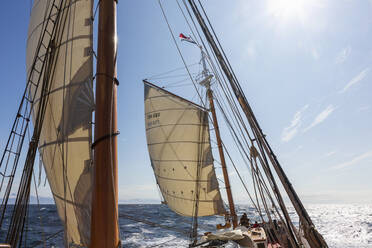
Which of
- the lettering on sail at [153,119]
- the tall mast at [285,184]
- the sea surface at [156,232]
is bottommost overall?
the sea surface at [156,232]

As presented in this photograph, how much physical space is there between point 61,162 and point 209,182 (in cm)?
1341

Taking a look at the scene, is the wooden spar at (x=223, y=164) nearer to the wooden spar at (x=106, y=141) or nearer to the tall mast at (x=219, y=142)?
the tall mast at (x=219, y=142)

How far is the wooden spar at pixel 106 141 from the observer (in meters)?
2.46

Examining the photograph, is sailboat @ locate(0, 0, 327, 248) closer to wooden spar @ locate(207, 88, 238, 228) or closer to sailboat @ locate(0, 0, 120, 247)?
sailboat @ locate(0, 0, 120, 247)

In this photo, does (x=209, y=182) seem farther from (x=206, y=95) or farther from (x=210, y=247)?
(x=210, y=247)

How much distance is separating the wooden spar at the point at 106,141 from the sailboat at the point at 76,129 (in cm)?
1

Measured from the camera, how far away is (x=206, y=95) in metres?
17.2

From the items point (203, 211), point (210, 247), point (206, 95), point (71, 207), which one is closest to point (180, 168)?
point (203, 211)

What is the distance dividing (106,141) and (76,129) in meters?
1.13

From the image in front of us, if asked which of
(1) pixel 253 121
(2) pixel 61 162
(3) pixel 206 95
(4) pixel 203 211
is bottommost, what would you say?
(4) pixel 203 211

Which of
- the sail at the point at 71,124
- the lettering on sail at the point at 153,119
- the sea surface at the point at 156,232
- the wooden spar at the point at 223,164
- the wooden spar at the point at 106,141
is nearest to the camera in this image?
the wooden spar at the point at 106,141

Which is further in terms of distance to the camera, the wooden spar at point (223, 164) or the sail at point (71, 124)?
the wooden spar at point (223, 164)

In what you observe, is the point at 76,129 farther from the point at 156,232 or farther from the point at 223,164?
the point at 156,232

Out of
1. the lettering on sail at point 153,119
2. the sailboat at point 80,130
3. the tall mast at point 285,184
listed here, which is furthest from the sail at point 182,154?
the tall mast at point 285,184
